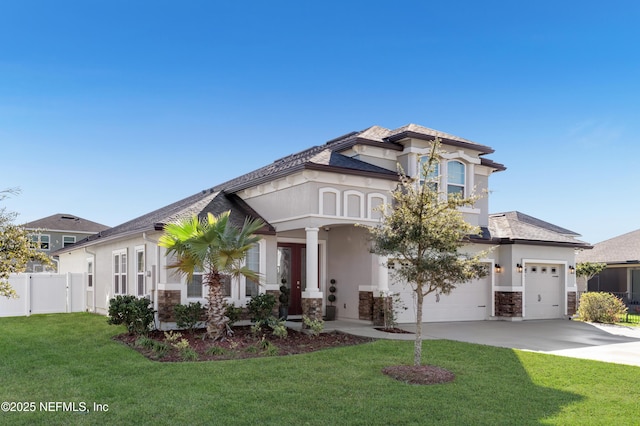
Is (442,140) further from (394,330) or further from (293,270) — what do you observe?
(394,330)

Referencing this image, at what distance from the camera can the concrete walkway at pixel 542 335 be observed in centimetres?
1191

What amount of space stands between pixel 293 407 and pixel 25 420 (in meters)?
3.36

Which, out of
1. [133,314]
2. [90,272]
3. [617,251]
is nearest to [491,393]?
[133,314]

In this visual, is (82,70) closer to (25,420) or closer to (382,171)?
(382,171)

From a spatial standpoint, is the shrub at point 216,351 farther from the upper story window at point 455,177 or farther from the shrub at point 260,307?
the upper story window at point 455,177

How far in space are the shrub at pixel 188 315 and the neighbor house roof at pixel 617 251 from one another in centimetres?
2130

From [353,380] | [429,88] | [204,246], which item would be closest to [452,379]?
[353,380]

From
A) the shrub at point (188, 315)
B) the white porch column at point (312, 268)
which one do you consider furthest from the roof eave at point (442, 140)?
the shrub at point (188, 315)

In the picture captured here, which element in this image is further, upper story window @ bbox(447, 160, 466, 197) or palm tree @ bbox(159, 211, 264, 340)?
upper story window @ bbox(447, 160, 466, 197)

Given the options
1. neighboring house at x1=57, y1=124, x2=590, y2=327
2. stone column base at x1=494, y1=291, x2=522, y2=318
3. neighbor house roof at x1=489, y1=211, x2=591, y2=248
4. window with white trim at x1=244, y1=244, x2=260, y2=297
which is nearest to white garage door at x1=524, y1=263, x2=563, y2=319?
neighboring house at x1=57, y1=124, x2=590, y2=327

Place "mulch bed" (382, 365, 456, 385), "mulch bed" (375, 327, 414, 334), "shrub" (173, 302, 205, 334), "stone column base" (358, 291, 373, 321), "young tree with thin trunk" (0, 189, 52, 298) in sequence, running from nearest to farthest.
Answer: "mulch bed" (382, 365, 456, 385) < "young tree with thin trunk" (0, 189, 52, 298) < "shrub" (173, 302, 205, 334) < "mulch bed" (375, 327, 414, 334) < "stone column base" (358, 291, 373, 321)

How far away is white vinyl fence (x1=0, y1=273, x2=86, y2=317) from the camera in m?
21.0

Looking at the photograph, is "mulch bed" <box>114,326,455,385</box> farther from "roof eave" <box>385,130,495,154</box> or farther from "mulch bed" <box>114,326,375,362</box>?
"roof eave" <box>385,130,495,154</box>

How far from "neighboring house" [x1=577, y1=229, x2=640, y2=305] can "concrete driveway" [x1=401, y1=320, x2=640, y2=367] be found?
952cm
